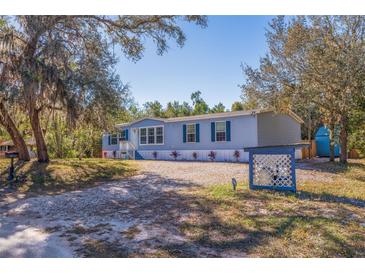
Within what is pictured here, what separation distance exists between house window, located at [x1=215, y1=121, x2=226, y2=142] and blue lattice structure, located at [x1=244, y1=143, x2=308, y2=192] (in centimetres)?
857

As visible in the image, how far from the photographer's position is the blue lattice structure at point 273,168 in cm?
702

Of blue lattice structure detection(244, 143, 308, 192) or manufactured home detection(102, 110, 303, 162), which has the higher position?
manufactured home detection(102, 110, 303, 162)

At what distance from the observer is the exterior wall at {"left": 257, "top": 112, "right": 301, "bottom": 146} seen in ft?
50.4

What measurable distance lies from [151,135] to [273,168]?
12914 mm

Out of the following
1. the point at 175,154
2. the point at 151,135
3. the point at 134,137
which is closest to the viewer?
the point at 175,154

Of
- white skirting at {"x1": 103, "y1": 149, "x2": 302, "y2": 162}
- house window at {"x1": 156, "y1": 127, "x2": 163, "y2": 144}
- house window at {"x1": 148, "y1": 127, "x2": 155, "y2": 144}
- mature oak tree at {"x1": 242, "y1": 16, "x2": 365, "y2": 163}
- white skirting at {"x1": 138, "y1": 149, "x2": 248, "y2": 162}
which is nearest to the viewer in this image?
mature oak tree at {"x1": 242, "y1": 16, "x2": 365, "y2": 163}

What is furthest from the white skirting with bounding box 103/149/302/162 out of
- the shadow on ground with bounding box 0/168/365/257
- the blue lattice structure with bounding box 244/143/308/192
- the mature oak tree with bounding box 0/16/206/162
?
the shadow on ground with bounding box 0/168/365/257

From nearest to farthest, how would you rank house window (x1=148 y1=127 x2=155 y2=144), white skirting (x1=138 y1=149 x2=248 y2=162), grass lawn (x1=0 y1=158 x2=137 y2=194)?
grass lawn (x1=0 y1=158 x2=137 y2=194), white skirting (x1=138 y1=149 x2=248 y2=162), house window (x1=148 y1=127 x2=155 y2=144)

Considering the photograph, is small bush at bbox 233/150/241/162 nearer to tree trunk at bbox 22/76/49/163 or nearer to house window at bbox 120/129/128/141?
house window at bbox 120/129/128/141

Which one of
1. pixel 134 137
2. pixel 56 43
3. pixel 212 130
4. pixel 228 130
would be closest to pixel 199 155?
→ pixel 212 130

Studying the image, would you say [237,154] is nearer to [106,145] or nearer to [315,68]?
[315,68]

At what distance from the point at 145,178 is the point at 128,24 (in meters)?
5.64

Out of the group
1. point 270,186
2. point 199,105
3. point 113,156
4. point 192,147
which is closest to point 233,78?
point 192,147

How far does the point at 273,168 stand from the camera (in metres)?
7.23
